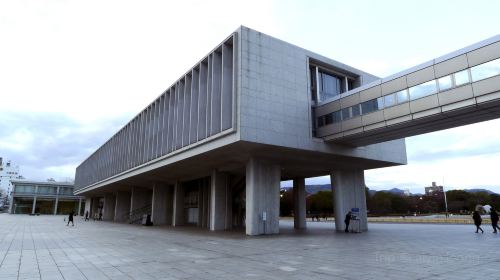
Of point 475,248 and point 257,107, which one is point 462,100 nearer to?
point 475,248

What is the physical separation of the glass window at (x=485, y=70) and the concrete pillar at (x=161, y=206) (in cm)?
4126

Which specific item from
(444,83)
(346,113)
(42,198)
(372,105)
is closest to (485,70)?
(444,83)

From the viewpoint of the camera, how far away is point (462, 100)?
17891 millimetres

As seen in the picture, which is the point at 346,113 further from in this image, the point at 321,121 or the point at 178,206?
the point at 178,206

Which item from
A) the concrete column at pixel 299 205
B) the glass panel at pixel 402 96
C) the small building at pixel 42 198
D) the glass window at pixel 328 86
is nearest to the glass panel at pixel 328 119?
the glass window at pixel 328 86

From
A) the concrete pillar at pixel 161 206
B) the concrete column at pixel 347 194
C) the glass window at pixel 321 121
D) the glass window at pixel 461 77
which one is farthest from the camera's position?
the concrete pillar at pixel 161 206

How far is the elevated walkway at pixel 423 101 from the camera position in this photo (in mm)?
17266

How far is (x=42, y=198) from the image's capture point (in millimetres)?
109562

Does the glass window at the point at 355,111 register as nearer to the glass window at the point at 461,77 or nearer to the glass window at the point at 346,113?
the glass window at the point at 346,113

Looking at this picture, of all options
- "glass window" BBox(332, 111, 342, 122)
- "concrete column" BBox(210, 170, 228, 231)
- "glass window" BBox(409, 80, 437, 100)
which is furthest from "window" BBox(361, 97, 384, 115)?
"concrete column" BBox(210, 170, 228, 231)

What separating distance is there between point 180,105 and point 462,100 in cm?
2393

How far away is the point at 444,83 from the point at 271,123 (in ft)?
36.0

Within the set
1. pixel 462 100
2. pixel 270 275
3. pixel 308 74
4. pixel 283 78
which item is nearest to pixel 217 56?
pixel 283 78

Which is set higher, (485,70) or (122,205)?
(485,70)
